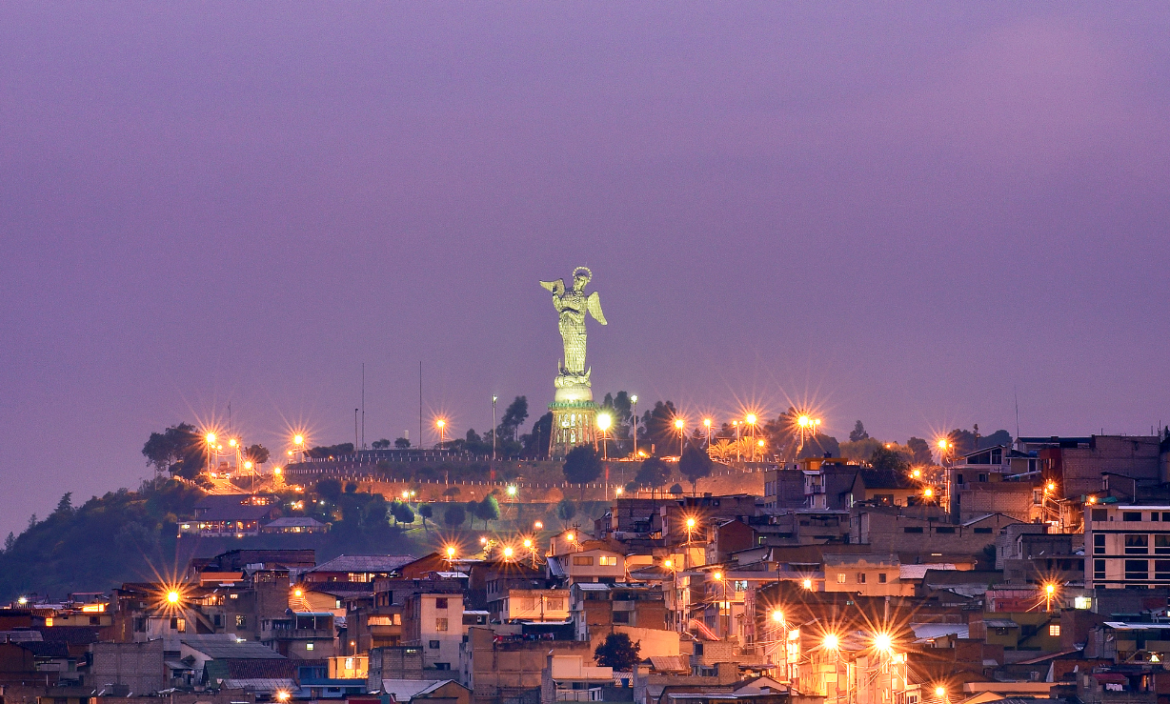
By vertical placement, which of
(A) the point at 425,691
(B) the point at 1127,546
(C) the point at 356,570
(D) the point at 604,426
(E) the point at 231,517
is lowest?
(A) the point at 425,691

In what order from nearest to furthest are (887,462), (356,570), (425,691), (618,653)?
(425,691), (618,653), (887,462), (356,570)

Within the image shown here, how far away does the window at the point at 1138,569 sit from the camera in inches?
3504

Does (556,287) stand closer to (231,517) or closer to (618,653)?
(231,517)

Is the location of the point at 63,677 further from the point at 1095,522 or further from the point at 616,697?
the point at 1095,522

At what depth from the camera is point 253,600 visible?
10369 cm

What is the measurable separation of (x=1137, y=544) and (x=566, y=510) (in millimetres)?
104588

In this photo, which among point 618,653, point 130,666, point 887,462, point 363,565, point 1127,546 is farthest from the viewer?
point 363,565

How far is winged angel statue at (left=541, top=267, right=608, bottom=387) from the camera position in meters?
185

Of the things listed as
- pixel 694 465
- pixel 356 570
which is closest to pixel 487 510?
pixel 694 465

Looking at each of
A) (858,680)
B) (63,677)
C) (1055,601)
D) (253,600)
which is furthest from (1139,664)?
(253,600)

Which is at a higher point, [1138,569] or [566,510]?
[566,510]

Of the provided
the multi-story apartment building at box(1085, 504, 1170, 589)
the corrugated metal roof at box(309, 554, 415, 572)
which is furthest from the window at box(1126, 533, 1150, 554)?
the corrugated metal roof at box(309, 554, 415, 572)

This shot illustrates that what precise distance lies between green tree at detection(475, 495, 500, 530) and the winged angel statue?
44.2 ft

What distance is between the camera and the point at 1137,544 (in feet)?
294
